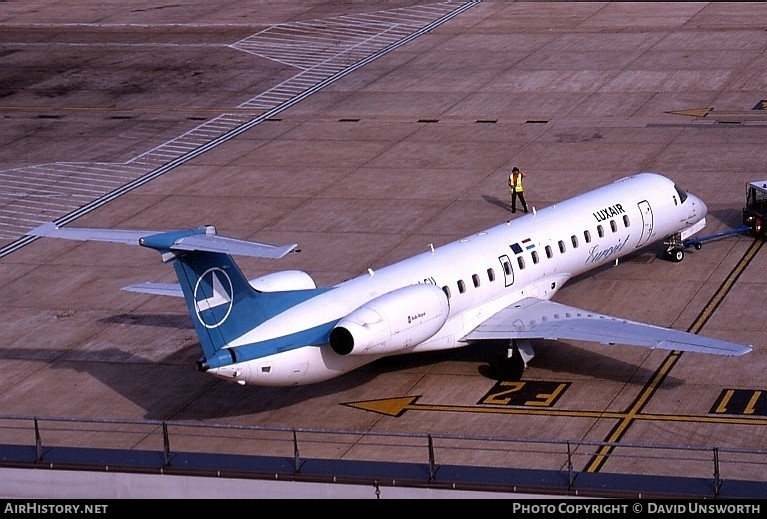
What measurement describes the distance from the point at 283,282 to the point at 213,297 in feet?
11.8

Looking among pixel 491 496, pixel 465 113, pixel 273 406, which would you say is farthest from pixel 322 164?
pixel 491 496

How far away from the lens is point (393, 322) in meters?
29.4

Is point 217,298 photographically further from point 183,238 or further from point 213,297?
point 183,238

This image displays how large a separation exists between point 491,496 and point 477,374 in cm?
1002

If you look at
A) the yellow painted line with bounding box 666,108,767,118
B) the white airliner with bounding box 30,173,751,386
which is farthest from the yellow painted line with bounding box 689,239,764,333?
the yellow painted line with bounding box 666,108,767,118

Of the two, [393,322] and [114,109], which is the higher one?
[393,322]

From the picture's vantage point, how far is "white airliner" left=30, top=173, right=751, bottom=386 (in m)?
27.9

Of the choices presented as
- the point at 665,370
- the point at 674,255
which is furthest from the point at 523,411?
the point at 674,255

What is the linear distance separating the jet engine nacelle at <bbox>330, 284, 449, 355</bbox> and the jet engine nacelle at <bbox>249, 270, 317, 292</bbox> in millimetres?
2265

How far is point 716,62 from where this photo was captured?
61469mm

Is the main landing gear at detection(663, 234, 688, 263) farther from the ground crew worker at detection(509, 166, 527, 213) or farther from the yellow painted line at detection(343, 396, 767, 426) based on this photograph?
the yellow painted line at detection(343, 396, 767, 426)

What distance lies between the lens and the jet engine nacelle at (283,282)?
31.2 m

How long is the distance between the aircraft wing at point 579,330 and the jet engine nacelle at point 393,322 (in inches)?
95.4
